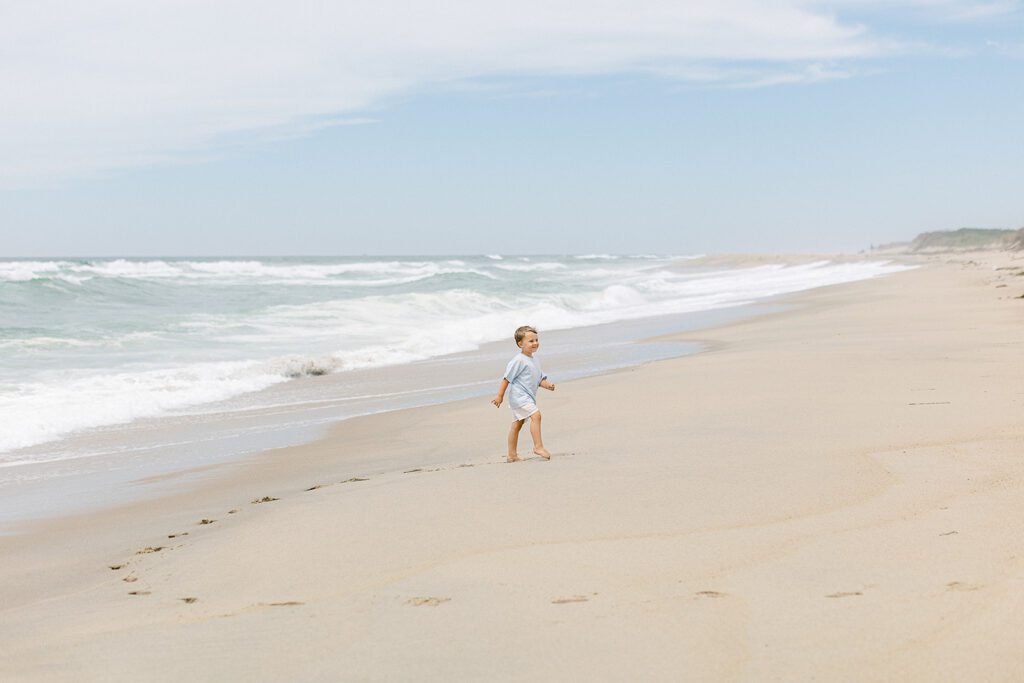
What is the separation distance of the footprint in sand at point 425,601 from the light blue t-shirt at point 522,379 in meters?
3.31

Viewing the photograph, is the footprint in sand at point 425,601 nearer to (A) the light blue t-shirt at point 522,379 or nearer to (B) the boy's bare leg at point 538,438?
(B) the boy's bare leg at point 538,438

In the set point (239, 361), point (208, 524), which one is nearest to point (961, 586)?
point (208, 524)

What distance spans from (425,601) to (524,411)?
3320mm

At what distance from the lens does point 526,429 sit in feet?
29.5

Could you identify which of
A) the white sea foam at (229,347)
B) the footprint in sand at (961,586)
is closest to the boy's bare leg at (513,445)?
the footprint in sand at (961,586)

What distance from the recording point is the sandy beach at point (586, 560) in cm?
338

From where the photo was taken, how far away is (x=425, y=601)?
3979 mm

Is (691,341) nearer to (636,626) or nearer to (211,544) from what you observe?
(211,544)

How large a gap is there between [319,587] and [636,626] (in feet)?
4.93

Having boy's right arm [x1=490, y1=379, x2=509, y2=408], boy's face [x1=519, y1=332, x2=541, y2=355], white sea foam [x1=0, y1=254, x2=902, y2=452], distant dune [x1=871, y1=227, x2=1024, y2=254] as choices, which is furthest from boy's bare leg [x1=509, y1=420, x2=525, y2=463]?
distant dune [x1=871, y1=227, x2=1024, y2=254]

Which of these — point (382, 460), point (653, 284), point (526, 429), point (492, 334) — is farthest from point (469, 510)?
point (653, 284)

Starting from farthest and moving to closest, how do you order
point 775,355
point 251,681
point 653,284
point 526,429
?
point 653,284, point 775,355, point 526,429, point 251,681

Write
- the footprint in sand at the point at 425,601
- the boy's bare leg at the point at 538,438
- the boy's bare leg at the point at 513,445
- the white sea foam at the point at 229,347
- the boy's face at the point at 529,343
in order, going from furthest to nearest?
1. the white sea foam at the point at 229,347
2. the boy's face at the point at 529,343
3. the boy's bare leg at the point at 513,445
4. the boy's bare leg at the point at 538,438
5. the footprint in sand at the point at 425,601

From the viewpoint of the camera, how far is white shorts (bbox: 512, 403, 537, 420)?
7.20 meters
